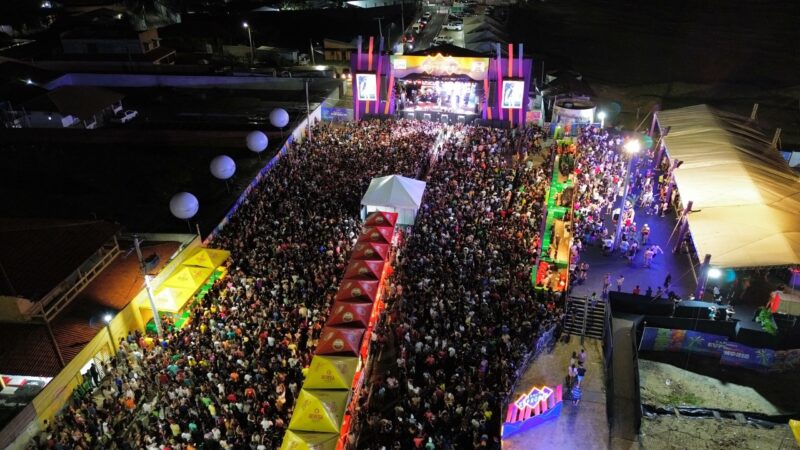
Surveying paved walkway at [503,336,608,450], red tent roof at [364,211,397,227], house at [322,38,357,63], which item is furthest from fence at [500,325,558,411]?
house at [322,38,357,63]

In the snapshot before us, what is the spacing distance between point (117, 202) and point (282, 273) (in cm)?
1104

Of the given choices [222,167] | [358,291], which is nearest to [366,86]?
[222,167]

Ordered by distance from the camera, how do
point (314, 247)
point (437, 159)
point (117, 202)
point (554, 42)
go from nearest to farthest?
point (314, 247), point (117, 202), point (437, 159), point (554, 42)

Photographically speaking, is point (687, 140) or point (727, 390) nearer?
point (727, 390)

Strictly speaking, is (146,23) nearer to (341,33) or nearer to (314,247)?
(341,33)

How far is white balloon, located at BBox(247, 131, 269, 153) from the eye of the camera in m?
27.8

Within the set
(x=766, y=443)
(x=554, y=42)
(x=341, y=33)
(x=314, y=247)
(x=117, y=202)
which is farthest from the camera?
(x=554, y=42)

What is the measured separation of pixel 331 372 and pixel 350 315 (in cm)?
240

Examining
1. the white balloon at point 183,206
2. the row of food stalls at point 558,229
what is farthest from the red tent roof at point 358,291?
the white balloon at point 183,206

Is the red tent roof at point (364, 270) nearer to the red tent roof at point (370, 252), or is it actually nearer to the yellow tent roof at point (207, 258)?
the red tent roof at point (370, 252)

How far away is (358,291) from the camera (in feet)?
57.5

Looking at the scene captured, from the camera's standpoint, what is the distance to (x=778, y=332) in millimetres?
17406

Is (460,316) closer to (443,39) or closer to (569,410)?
(569,410)

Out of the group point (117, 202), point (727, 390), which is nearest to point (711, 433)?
point (727, 390)
